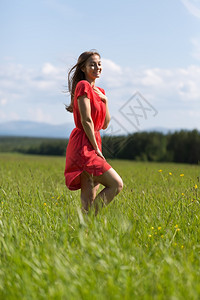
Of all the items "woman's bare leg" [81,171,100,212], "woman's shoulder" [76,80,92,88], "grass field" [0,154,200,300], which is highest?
"woman's shoulder" [76,80,92,88]

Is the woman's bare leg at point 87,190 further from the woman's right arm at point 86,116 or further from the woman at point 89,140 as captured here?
the woman's right arm at point 86,116

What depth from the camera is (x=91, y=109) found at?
393cm

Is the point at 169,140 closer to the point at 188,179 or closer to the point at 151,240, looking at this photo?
the point at 188,179

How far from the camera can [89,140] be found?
3.86m

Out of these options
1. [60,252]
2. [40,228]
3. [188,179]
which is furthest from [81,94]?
[188,179]

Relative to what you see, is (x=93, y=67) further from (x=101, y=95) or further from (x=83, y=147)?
(x=83, y=147)

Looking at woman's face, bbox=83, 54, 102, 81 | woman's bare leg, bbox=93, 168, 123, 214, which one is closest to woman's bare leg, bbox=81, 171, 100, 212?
woman's bare leg, bbox=93, 168, 123, 214

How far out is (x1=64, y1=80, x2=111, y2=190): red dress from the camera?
3.77 metres

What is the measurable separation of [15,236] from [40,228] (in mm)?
594


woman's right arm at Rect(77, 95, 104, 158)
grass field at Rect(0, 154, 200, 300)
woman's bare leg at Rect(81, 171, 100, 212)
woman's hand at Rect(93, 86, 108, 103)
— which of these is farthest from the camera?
woman's hand at Rect(93, 86, 108, 103)

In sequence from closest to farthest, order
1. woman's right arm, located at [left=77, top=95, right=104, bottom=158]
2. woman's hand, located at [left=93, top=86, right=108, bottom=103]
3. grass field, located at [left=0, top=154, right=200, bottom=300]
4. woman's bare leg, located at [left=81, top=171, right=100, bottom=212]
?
grass field, located at [left=0, top=154, right=200, bottom=300] → woman's right arm, located at [left=77, top=95, right=104, bottom=158] → woman's bare leg, located at [left=81, top=171, right=100, bottom=212] → woman's hand, located at [left=93, top=86, right=108, bottom=103]

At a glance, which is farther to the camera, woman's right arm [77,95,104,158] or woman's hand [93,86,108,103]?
woman's hand [93,86,108,103]

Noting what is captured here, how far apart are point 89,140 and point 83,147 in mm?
106

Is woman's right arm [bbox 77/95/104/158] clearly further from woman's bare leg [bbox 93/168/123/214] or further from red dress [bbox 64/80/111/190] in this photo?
woman's bare leg [bbox 93/168/123/214]
